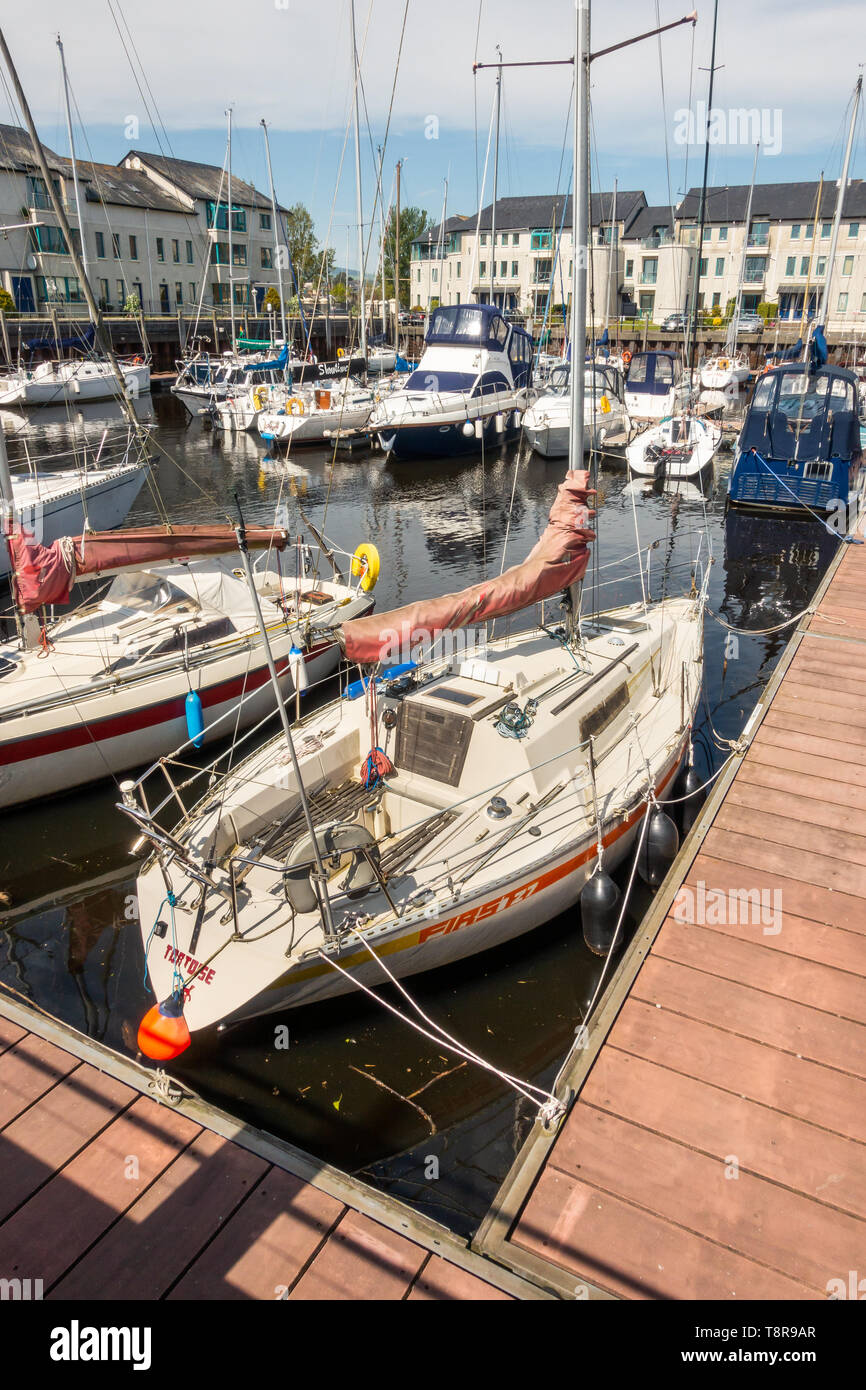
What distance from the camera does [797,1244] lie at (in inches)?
A: 187

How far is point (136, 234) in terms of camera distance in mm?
58344

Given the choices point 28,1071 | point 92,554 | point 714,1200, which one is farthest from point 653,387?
point 28,1071

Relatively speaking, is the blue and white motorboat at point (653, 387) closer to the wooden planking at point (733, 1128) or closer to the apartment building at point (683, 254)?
the wooden planking at point (733, 1128)

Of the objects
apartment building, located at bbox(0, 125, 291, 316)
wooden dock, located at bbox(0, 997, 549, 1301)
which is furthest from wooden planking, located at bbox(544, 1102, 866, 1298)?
apartment building, located at bbox(0, 125, 291, 316)

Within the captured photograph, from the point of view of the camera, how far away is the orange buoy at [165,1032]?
256 inches

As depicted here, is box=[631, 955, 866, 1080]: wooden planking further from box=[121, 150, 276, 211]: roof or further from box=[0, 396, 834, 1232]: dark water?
box=[121, 150, 276, 211]: roof

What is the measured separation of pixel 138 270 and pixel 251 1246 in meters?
66.6

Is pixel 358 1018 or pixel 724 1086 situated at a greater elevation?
pixel 724 1086

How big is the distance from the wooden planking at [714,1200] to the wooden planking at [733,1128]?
0.28ft

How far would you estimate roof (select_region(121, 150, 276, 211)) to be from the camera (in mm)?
62656

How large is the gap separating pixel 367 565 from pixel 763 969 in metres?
9.65

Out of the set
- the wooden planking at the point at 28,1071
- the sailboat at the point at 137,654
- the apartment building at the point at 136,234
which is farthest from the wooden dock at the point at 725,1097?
the apartment building at the point at 136,234
